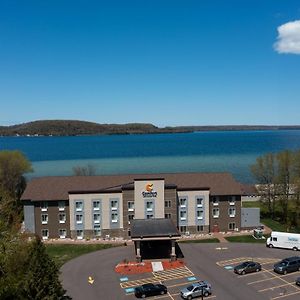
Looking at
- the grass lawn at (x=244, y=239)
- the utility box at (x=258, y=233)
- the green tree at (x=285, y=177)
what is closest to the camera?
the grass lawn at (x=244, y=239)

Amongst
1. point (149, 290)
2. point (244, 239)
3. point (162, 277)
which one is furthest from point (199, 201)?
point (149, 290)

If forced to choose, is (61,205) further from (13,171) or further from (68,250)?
(13,171)

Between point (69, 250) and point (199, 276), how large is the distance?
22.5 meters

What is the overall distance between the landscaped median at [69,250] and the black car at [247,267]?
21759 mm

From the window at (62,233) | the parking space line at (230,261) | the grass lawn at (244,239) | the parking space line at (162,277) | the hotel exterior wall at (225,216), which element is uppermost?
the hotel exterior wall at (225,216)

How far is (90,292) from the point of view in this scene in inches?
1745

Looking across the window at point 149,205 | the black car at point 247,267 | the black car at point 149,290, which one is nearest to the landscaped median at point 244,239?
the window at point 149,205

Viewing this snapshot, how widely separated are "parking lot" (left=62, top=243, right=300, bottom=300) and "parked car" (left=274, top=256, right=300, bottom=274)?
606 mm

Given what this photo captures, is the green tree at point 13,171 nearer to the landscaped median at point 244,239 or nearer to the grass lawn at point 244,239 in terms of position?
the landscaped median at point 244,239

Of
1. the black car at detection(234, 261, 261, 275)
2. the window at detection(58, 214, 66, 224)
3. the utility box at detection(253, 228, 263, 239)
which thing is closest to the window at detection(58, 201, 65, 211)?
the window at detection(58, 214, 66, 224)

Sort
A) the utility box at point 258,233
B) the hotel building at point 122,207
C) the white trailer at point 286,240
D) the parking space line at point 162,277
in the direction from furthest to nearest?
the hotel building at point 122,207, the utility box at point 258,233, the white trailer at point 286,240, the parking space line at point 162,277

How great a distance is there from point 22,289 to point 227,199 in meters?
46.5

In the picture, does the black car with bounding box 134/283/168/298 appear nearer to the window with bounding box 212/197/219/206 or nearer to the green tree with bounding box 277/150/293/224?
the window with bounding box 212/197/219/206

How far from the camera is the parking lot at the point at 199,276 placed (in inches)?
1710
